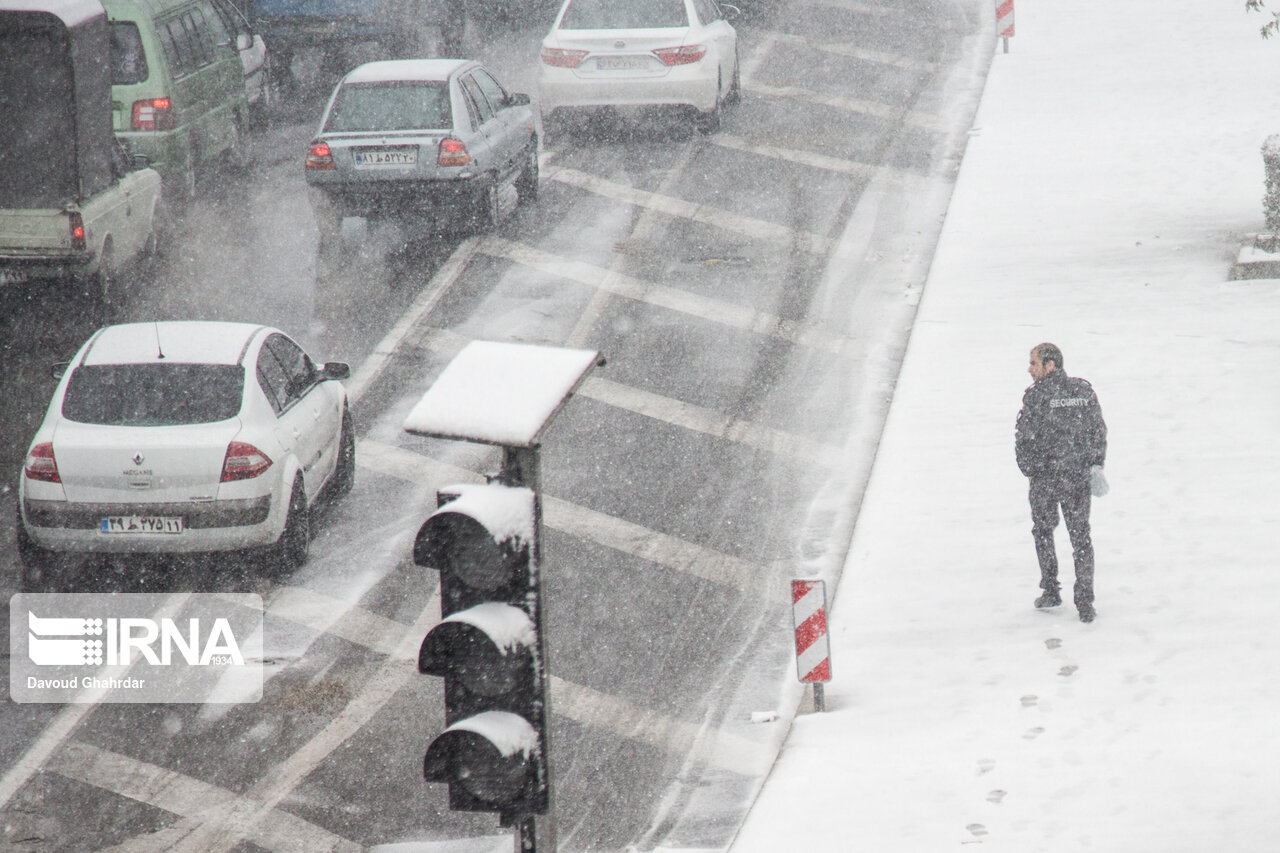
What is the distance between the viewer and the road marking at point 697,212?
18.3 metres

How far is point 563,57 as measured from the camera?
810 inches

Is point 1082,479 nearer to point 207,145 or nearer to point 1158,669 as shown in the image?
point 1158,669

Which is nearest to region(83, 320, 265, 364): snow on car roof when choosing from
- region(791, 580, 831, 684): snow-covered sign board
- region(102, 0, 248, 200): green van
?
region(791, 580, 831, 684): snow-covered sign board

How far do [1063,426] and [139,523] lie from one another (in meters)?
5.71

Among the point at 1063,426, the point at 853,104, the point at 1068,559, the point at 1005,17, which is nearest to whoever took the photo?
the point at 1063,426

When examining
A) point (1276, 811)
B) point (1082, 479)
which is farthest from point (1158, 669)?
point (1276, 811)

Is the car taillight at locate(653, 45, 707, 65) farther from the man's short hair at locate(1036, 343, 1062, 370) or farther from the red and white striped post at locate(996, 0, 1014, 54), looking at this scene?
the man's short hair at locate(1036, 343, 1062, 370)

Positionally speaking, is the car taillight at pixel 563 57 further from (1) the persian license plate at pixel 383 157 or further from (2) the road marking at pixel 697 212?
(1) the persian license plate at pixel 383 157

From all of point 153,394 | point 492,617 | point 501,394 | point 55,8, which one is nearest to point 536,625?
point 492,617

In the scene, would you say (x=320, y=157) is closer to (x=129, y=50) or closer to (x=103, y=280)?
(x=103, y=280)

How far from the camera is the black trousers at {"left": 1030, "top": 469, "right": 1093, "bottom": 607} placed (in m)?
9.75

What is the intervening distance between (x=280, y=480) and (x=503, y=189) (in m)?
8.05

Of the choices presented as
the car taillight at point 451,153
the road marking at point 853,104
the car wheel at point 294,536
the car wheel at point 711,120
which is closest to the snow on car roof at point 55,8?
the car taillight at point 451,153

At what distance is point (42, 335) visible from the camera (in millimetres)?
15453
